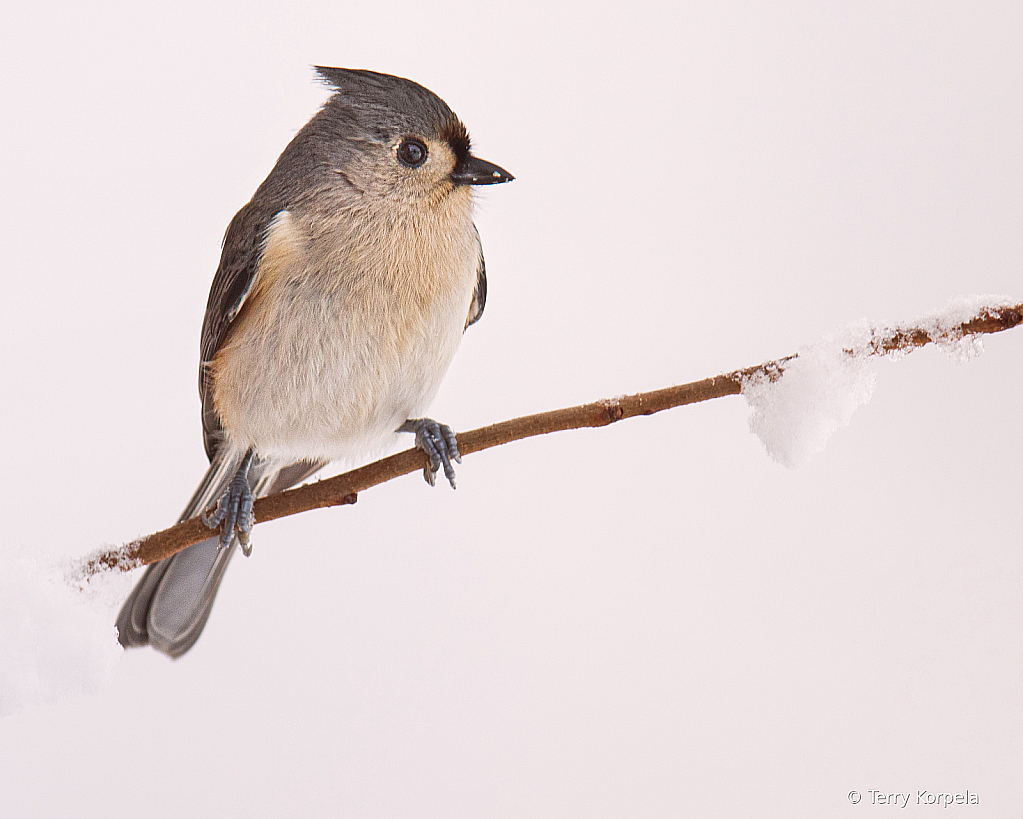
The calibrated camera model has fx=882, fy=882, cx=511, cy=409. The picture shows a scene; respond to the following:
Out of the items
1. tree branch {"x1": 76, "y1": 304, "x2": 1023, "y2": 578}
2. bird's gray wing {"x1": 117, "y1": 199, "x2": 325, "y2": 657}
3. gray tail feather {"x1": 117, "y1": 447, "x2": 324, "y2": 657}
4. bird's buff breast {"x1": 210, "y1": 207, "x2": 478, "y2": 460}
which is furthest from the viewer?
gray tail feather {"x1": 117, "y1": 447, "x2": 324, "y2": 657}

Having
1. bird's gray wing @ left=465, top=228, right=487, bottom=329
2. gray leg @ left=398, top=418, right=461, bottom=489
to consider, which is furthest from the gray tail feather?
bird's gray wing @ left=465, top=228, right=487, bottom=329

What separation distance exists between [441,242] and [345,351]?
0.80 feet

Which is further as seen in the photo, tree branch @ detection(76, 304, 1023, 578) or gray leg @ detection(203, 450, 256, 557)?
gray leg @ detection(203, 450, 256, 557)

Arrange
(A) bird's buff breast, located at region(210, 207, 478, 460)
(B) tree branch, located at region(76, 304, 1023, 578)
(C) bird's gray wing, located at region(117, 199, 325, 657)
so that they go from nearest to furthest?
(B) tree branch, located at region(76, 304, 1023, 578) < (A) bird's buff breast, located at region(210, 207, 478, 460) < (C) bird's gray wing, located at region(117, 199, 325, 657)

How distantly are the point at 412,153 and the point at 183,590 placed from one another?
92 centimetres

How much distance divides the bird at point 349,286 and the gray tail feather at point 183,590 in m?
0.11

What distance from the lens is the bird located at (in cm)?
142

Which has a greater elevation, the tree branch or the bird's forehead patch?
the bird's forehead patch

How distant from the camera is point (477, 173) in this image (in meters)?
1.45

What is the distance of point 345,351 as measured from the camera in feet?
4.65

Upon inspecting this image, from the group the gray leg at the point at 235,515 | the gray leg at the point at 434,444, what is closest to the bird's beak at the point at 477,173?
the gray leg at the point at 434,444

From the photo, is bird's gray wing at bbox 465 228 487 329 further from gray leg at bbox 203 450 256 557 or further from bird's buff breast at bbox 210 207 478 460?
gray leg at bbox 203 450 256 557

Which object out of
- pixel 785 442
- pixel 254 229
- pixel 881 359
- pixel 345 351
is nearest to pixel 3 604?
pixel 345 351

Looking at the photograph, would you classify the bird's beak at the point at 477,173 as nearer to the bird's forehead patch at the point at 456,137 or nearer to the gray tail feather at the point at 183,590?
the bird's forehead patch at the point at 456,137
